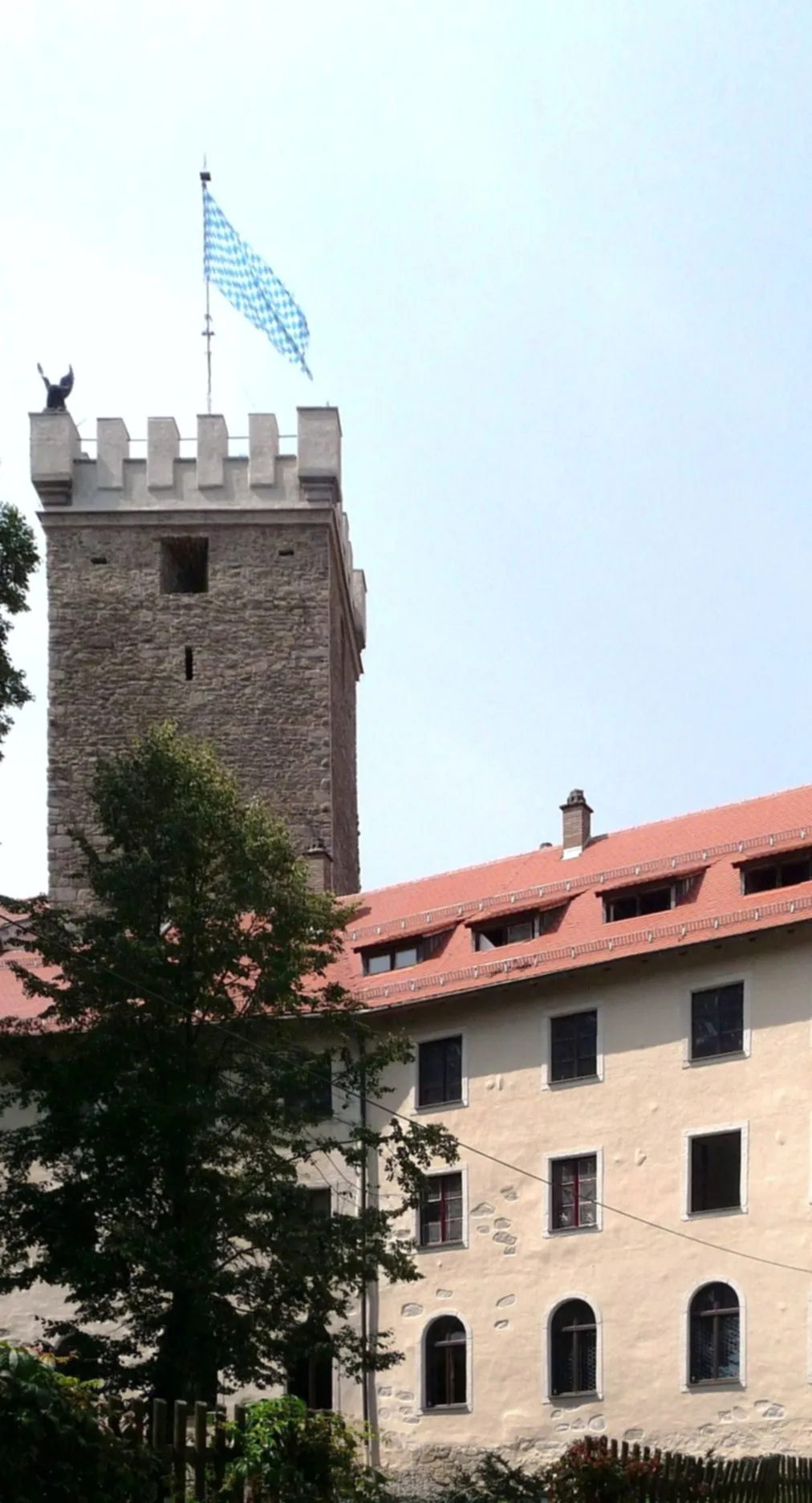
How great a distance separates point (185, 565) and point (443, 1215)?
24.3 meters

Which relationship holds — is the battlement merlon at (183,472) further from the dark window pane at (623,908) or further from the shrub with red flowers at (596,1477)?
the shrub with red flowers at (596,1477)

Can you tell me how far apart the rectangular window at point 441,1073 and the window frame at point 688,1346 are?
5678mm

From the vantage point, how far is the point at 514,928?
4378 centimetres

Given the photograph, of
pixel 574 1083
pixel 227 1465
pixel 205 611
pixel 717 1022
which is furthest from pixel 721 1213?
pixel 205 611

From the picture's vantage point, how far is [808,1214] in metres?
37.1

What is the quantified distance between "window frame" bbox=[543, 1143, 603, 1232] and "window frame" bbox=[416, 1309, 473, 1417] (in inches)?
78.6

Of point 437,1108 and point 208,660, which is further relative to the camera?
point 208,660

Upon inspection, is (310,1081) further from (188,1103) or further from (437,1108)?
(437,1108)

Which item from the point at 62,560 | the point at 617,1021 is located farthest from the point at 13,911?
the point at 62,560

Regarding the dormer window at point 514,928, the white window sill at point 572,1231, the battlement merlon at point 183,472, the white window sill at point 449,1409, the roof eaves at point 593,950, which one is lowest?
the white window sill at point 449,1409

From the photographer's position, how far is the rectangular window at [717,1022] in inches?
1534

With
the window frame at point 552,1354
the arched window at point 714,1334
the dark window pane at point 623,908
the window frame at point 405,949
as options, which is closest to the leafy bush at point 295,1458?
the arched window at point 714,1334

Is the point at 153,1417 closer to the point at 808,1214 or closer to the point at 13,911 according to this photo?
the point at 13,911

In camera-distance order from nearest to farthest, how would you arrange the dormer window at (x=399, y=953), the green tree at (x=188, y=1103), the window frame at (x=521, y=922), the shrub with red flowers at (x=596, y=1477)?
1. the shrub with red flowers at (x=596, y=1477)
2. the green tree at (x=188, y=1103)
3. the window frame at (x=521, y=922)
4. the dormer window at (x=399, y=953)
